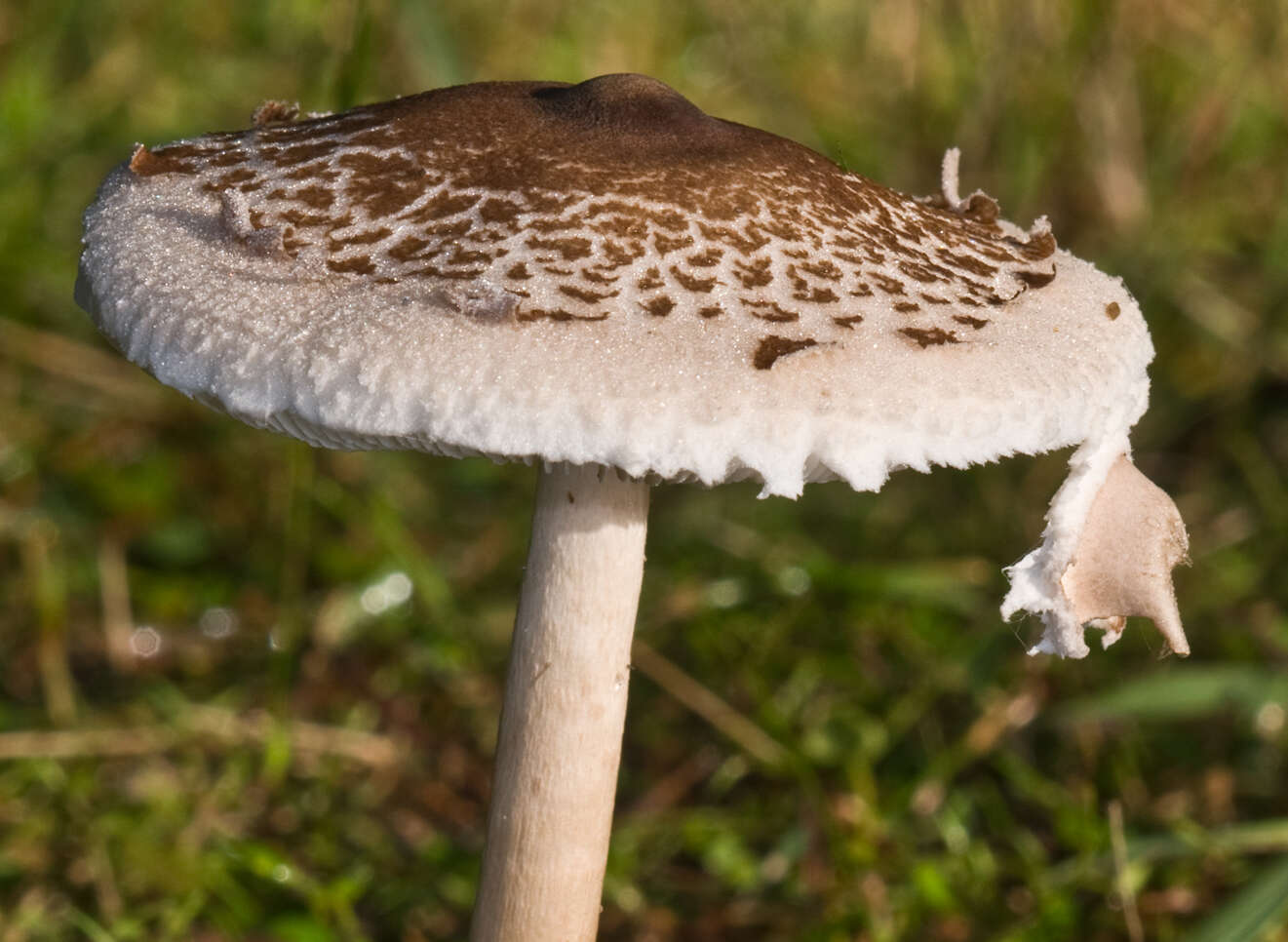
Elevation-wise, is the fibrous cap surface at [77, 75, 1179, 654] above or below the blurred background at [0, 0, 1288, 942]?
above

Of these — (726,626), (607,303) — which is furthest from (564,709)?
(726,626)

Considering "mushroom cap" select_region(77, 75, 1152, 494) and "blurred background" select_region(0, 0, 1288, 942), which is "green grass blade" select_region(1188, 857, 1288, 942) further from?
"mushroom cap" select_region(77, 75, 1152, 494)

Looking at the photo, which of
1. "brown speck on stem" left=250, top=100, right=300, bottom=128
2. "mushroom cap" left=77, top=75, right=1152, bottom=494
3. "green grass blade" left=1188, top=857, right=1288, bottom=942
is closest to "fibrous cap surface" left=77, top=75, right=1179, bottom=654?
"mushroom cap" left=77, top=75, right=1152, bottom=494

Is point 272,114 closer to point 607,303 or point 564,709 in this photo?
point 607,303

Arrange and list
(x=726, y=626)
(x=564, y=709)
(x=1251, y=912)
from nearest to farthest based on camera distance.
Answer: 1. (x=564, y=709)
2. (x=1251, y=912)
3. (x=726, y=626)

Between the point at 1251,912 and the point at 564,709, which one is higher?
the point at 564,709

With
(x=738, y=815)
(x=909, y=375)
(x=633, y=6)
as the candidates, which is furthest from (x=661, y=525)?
(x=633, y=6)

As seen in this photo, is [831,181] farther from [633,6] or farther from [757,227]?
[633,6]
